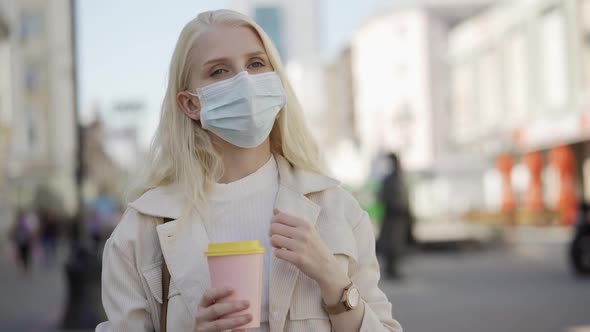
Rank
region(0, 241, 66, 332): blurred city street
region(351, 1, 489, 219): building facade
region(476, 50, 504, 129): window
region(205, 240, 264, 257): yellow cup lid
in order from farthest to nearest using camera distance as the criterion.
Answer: region(351, 1, 489, 219): building facade → region(476, 50, 504, 129): window → region(0, 241, 66, 332): blurred city street → region(205, 240, 264, 257): yellow cup lid

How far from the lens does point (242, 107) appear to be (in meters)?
2.12

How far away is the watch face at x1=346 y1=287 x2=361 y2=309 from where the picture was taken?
2031 mm

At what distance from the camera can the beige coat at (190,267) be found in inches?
80.2

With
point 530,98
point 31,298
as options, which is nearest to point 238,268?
point 31,298

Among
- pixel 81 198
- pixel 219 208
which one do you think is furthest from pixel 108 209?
pixel 219 208

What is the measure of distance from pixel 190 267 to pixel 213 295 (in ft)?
0.71

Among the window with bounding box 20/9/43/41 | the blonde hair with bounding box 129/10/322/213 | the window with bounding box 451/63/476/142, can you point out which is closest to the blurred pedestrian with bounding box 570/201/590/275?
the blonde hair with bounding box 129/10/322/213

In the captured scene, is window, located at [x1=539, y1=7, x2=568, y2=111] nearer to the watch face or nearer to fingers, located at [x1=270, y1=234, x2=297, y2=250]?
the watch face

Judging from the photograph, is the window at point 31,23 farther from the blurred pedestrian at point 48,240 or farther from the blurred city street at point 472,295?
the blurred city street at point 472,295

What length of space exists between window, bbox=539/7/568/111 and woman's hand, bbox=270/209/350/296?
3308 cm

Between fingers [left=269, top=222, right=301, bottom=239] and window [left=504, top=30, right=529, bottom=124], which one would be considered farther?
window [left=504, top=30, right=529, bottom=124]

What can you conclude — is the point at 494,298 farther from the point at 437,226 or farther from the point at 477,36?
the point at 477,36

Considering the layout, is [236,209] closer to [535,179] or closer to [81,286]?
[81,286]

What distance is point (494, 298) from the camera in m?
11.9
